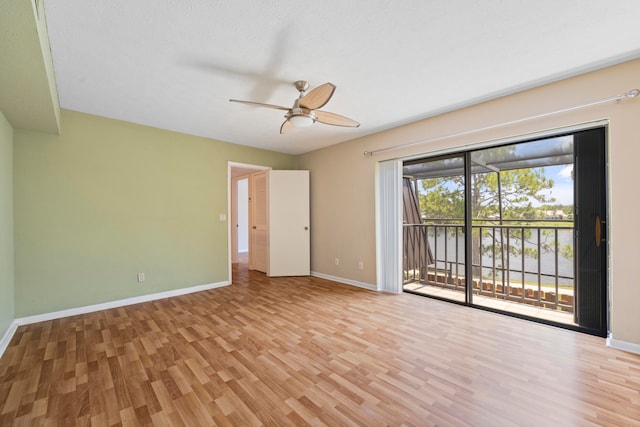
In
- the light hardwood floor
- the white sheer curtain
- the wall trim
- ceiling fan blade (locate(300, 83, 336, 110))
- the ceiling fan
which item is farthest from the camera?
the white sheer curtain

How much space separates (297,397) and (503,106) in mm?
3333

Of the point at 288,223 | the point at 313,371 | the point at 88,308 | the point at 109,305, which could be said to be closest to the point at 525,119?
the point at 313,371

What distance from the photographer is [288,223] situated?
5.00 meters

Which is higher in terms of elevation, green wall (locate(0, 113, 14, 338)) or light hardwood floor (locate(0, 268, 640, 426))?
green wall (locate(0, 113, 14, 338))

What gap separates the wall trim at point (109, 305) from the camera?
2.89m

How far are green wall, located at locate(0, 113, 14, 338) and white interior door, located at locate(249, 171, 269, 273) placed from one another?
317 cm

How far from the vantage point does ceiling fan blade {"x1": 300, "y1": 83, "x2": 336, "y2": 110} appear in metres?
2.06

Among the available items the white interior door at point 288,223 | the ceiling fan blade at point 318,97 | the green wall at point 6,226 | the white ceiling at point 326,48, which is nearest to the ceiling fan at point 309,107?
the ceiling fan blade at point 318,97

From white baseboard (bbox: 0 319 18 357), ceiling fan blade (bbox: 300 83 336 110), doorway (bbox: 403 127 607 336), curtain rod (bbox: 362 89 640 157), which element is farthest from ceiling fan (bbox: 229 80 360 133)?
white baseboard (bbox: 0 319 18 357)

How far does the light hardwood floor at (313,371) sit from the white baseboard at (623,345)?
0.08 m

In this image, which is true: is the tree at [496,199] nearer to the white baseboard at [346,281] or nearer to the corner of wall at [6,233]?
the white baseboard at [346,281]

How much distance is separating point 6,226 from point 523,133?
523 centimetres

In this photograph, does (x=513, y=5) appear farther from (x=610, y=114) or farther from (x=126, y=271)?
(x=126, y=271)

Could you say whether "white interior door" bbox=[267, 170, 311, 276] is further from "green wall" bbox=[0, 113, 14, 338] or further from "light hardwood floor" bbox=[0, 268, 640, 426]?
"green wall" bbox=[0, 113, 14, 338]
